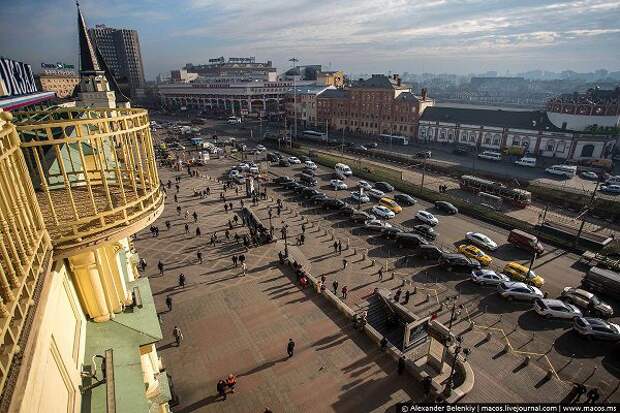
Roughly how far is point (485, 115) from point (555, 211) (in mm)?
46543

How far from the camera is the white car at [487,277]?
28.7 metres

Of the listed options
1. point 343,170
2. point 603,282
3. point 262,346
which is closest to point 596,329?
point 603,282

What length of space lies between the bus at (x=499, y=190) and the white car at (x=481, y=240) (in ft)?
44.2

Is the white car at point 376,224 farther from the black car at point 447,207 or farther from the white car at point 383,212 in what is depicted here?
the black car at point 447,207

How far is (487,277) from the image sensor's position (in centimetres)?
2888

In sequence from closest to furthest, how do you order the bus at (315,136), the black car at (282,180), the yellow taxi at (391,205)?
the yellow taxi at (391,205) < the black car at (282,180) < the bus at (315,136)

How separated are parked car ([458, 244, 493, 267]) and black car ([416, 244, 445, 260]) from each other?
7.49 ft

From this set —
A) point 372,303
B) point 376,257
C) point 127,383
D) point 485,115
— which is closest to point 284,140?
point 485,115

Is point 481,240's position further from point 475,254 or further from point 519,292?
point 519,292

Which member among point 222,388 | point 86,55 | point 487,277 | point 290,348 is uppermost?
point 86,55

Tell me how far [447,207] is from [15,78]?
46.0 metres

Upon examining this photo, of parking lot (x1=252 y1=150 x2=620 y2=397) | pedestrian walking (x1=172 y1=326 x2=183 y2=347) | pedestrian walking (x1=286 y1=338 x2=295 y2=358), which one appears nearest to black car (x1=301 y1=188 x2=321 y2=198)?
parking lot (x1=252 y1=150 x2=620 y2=397)

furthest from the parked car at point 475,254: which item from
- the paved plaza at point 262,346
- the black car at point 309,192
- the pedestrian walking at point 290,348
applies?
the black car at point 309,192

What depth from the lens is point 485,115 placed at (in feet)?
277
